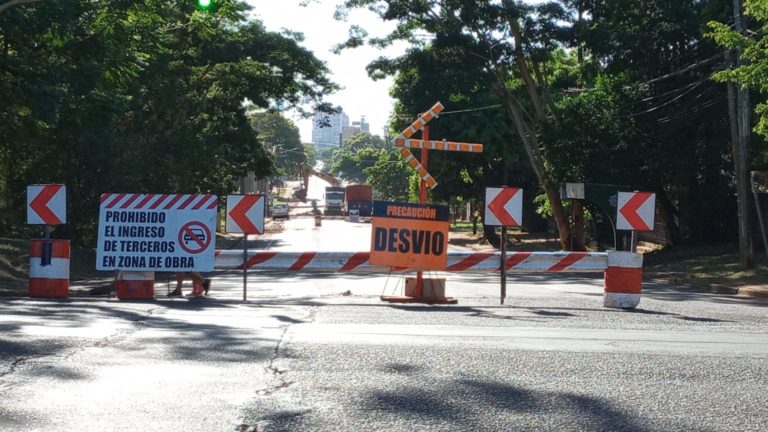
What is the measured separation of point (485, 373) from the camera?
7570 mm

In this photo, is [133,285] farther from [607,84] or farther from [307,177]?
[307,177]

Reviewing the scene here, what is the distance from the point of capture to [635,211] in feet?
45.1

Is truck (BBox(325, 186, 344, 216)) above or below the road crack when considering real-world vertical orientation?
above

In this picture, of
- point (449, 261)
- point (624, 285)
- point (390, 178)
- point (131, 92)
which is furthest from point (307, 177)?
point (624, 285)

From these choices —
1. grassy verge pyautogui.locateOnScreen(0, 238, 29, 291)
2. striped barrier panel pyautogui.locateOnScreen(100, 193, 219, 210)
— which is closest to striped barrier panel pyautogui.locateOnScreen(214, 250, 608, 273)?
striped barrier panel pyautogui.locateOnScreen(100, 193, 219, 210)

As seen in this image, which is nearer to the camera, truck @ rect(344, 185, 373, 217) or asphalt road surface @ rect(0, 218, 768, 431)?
asphalt road surface @ rect(0, 218, 768, 431)

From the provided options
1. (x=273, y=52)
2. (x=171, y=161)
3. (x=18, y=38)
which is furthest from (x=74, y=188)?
(x=273, y=52)

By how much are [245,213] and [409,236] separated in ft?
8.74

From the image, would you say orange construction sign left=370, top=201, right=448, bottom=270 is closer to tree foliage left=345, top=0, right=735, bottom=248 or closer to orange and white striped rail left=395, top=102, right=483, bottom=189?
orange and white striped rail left=395, top=102, right=483, bottom=189

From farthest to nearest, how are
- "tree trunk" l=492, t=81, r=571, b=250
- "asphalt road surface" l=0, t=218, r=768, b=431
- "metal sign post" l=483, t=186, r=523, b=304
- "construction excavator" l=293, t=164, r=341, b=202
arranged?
"construction excavator" l=293, t=164, r=341, b=202, "tree trunk" l=492, t=81, r=571, b=250, "metal sign post" l=483, t=186, r=523, b=304, "asphalt road surface" l=0, t=218, r=768, b=431

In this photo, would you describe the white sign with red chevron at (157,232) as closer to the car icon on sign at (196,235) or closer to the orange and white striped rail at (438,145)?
the car icon on sign at (196,235)

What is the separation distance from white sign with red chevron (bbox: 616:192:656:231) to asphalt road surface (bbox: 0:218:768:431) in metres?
1.91

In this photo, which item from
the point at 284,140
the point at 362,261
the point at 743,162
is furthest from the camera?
the point at 284,140

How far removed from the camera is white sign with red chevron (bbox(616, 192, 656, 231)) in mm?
13672
